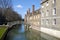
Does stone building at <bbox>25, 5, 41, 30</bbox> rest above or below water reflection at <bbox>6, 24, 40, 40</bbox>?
above

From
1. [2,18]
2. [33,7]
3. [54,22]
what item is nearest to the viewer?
[54,22]

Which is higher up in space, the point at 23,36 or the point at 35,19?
the point at 35,19

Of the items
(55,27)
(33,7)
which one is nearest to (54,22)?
(55,27)

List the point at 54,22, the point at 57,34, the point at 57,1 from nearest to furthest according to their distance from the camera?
the point at 57,34 → the point at 57,1 → the point at 54,22

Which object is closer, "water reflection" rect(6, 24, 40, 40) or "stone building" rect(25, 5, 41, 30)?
"water reflection" rect(6, 24, 40, 40)

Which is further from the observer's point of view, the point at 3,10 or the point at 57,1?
the point at 3,10

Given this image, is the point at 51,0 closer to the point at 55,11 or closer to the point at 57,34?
the point at 55,11

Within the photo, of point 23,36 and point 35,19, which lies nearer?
point 23,36

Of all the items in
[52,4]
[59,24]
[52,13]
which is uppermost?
[52,4]

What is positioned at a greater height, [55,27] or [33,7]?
[33,7]

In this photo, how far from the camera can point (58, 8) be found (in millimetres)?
24625

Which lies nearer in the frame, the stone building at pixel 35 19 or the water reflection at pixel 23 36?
the water reflection at pixel 23 36

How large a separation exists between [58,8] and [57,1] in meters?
1.22

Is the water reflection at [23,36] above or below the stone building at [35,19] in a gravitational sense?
below
